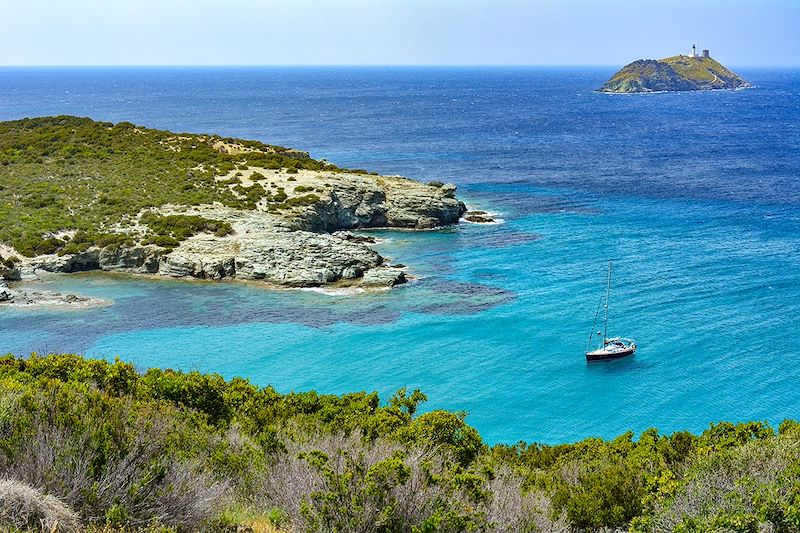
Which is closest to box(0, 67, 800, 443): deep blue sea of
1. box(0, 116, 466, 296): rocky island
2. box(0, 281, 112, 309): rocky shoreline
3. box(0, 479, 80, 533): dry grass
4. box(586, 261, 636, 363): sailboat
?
box(586, 261, 636, 363): sailboat

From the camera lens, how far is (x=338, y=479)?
43.2ft

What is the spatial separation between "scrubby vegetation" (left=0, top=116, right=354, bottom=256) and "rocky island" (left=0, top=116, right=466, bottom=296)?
14 centimetres

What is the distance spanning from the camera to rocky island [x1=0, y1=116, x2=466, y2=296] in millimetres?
53125

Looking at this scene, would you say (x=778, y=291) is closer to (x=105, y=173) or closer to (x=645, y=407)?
(x=645, y=407)

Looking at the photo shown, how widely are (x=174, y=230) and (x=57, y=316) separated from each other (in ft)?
45.1

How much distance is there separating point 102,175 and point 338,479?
6408 cm

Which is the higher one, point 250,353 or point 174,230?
point 174,230

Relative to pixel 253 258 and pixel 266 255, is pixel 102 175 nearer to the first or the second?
pixel 253 258

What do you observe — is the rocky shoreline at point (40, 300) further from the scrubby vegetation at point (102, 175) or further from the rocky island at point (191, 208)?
the scrubby vegetation at point (102, 175)

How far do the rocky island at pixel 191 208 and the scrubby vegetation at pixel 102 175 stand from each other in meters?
0.14

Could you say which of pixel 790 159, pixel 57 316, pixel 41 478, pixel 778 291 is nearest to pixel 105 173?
pixel 57 316

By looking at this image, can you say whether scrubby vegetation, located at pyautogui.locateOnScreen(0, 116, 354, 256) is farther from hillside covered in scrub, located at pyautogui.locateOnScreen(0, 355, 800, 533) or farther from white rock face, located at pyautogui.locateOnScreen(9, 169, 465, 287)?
hillside covered in scrub, located at pyautogui.locateOnScreen(0, 355, 800, 533)

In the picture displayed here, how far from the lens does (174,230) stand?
57.2 m

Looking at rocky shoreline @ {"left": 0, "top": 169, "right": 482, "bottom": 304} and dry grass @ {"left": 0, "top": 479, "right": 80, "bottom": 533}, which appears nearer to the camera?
dry grass @ {"left": 0, "top": 479, "right": 80, "bottom": 533}
